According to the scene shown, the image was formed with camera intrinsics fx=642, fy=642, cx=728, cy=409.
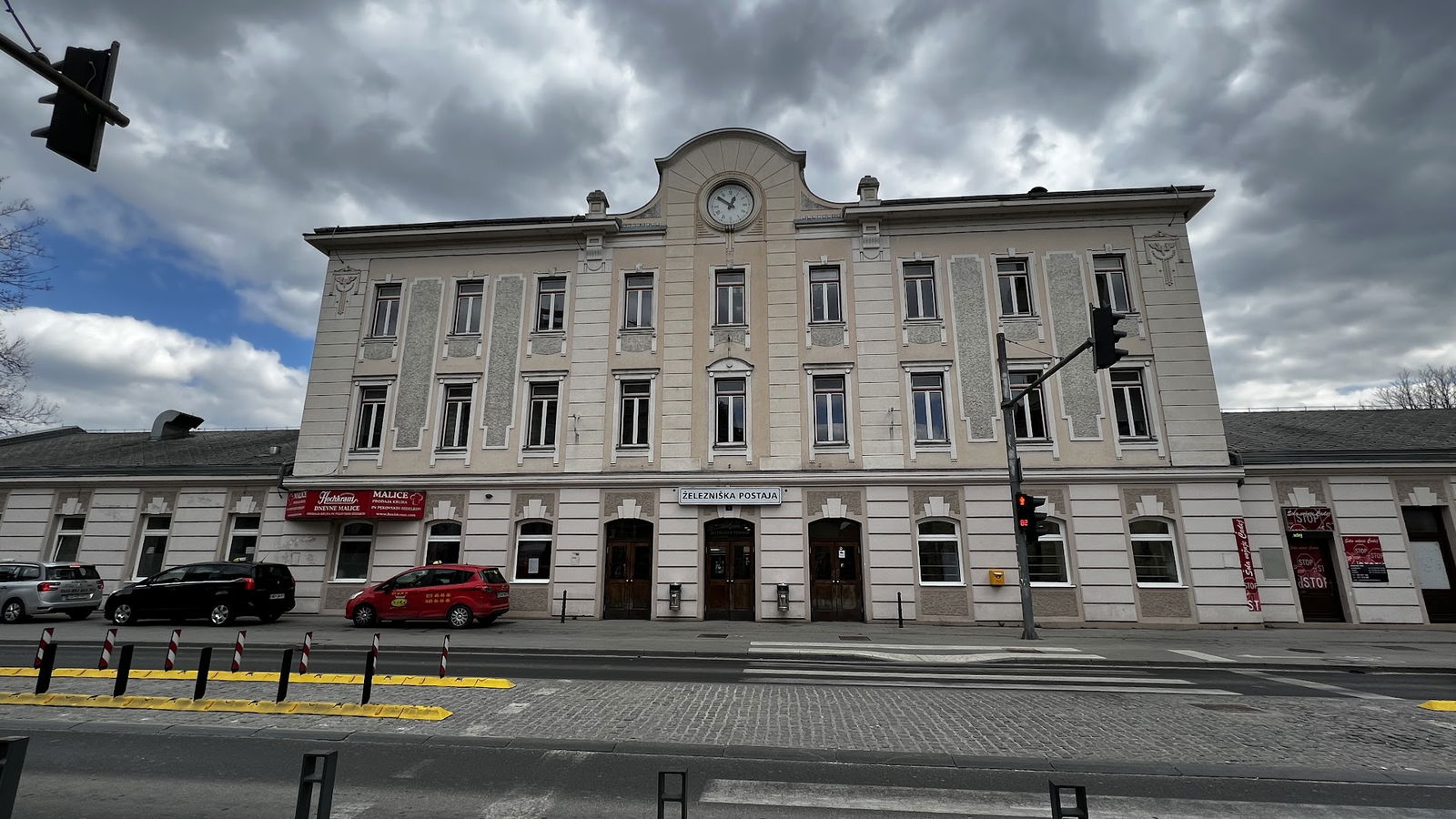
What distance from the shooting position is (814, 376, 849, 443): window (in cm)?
1984

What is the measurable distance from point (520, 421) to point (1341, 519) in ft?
80.8

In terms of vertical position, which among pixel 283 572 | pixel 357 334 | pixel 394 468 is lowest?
pixel 283 572

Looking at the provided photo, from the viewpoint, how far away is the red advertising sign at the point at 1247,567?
17859mm

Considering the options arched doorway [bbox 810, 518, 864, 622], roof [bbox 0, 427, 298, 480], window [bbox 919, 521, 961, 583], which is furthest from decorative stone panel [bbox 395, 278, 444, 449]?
window [bbox 919, 521, 961, 583]

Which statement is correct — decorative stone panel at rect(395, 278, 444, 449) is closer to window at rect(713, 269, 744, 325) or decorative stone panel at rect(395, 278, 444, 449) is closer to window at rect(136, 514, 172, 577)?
window at rect(136, 514, 172, 577)

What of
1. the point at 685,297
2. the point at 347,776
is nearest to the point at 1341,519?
the point at 685,297

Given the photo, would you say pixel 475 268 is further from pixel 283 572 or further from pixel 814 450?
pixel 814 450

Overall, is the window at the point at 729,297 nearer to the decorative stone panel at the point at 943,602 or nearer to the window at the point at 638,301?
the window at the point at 638,301

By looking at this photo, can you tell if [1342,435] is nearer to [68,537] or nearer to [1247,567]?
[1247,567]

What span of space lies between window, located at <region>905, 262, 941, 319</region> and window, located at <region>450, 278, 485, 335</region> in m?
14.4

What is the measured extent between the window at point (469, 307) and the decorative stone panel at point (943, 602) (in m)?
16.7

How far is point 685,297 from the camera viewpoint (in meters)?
21.4

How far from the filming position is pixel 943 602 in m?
18.3

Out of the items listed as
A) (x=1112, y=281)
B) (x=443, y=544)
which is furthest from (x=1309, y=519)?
(x=443, y=544)
